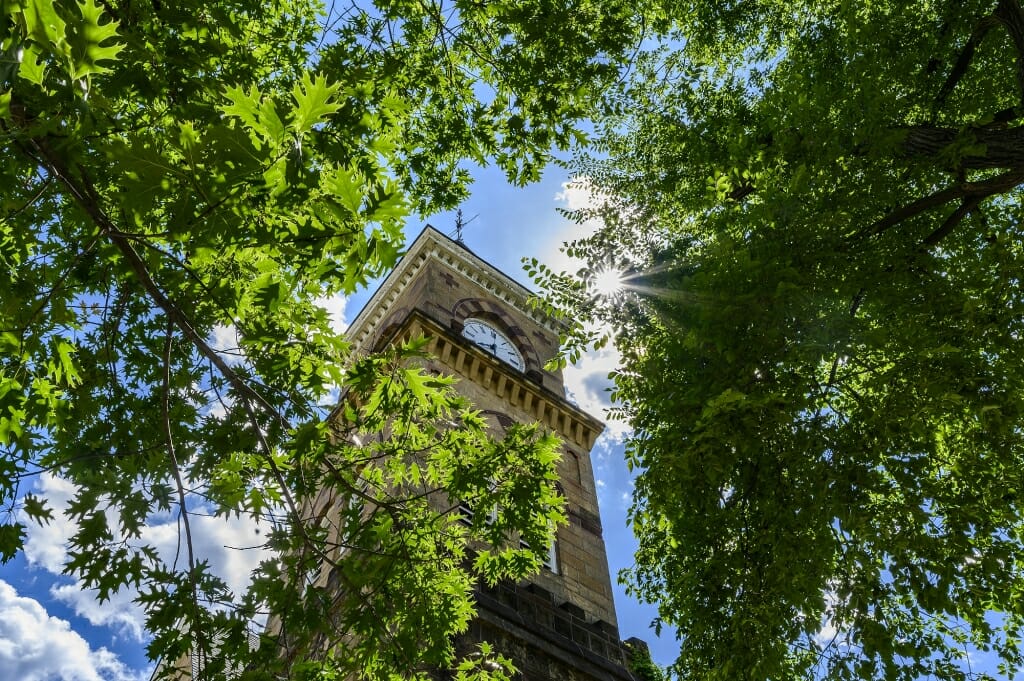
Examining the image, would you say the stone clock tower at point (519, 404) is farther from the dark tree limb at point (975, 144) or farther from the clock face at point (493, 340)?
the dark tree limb at point (975, 144)

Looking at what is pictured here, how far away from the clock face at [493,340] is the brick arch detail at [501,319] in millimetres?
150

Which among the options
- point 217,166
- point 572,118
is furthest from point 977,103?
point 217,166

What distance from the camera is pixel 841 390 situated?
7168mm

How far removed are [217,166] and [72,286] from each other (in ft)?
8.19

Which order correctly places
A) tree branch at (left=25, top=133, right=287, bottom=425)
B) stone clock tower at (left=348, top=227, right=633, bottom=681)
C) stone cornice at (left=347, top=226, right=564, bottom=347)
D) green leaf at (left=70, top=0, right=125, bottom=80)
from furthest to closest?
stone cornice at (left=347, top=226, right=564, bottom=347) < stone clock tower at (left=348, top=227, right=633, bottom=681) < tree branch at (left=25, top=133, right=287, bottom=425) < green leaf at (left=70, top=0, right=125, bottom=80)

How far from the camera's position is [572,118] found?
849 cm

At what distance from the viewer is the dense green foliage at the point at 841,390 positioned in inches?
251

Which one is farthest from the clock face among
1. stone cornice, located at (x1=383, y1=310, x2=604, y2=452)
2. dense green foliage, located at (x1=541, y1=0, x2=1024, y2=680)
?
dense green foliage, located at (x1=541, y1=0, x2=1024, y2=680)

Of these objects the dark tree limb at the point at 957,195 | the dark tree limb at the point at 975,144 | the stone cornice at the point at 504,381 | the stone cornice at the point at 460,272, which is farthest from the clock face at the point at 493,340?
the dark tree limb at the point at 975,144

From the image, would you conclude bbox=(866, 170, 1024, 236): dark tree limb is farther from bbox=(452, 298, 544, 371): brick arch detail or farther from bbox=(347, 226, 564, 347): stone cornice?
bbox=(347, 226, 564, 347): stone cornice

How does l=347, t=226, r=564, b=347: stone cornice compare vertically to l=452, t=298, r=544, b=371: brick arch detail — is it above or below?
above

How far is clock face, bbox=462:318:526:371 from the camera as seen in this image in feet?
65.9

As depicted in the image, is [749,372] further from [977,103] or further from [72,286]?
[72,286]

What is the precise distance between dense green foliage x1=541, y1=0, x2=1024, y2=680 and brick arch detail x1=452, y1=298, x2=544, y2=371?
479 inches
